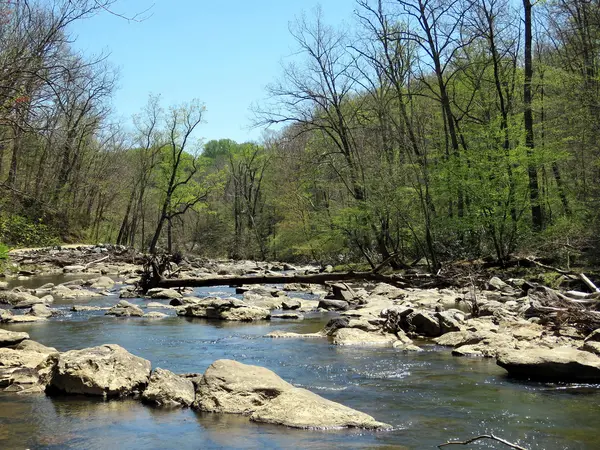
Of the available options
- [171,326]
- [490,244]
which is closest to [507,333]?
[171,326]

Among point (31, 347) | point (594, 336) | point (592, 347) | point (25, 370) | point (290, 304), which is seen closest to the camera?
point (25, 370)

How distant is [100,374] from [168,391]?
0.79 metres

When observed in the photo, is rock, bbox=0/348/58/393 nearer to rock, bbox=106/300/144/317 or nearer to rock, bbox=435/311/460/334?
rock, bbox=106/300/144/317

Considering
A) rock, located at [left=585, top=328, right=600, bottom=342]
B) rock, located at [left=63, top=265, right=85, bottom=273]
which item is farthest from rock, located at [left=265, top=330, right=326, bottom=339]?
rock, located at [left=63, top=265, right=85, bottom=273]

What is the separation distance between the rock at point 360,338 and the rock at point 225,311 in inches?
115

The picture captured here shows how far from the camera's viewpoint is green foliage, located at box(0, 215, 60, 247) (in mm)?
19994

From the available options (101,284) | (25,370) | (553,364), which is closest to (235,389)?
(25,370)

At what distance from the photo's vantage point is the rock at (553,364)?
602cm

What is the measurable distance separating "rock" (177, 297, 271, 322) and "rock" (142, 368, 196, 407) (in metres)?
5.99

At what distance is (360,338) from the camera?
8945 mm

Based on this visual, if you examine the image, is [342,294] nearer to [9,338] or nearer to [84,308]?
[84,308]

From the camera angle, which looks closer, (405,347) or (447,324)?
(405,347)

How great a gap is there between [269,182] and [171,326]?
40256 mm

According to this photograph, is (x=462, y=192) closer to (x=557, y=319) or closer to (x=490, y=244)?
(x=490, y=244)
